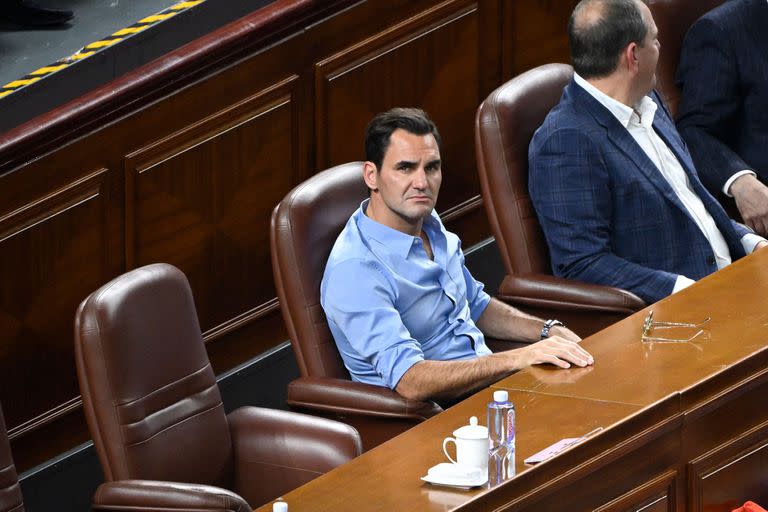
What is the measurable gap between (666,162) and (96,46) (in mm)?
1574

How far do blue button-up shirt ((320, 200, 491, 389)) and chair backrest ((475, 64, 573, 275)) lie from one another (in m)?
0.28

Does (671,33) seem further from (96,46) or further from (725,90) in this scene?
(96,46)

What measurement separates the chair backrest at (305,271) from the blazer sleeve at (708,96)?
142 centimetres

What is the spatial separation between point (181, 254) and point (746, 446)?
1.70 m

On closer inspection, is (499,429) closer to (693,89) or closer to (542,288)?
(542,288)

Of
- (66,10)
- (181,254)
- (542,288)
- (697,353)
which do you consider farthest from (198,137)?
(697,353)

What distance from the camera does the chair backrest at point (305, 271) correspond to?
136 inches

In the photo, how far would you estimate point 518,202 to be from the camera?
3.93 m

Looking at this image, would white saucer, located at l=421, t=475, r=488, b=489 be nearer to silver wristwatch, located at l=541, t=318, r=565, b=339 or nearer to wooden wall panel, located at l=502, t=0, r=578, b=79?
silver wristwatch, located at l=541, t=318, r=565, b=339

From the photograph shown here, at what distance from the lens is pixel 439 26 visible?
4.82 metres

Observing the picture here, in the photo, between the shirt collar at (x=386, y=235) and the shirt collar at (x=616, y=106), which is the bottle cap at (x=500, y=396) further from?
the shirt collar at (x=616, y=106)

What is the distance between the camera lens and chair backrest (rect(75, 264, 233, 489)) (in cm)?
305

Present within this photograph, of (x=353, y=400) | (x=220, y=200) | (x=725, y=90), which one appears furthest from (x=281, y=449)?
(x=725, y=90)

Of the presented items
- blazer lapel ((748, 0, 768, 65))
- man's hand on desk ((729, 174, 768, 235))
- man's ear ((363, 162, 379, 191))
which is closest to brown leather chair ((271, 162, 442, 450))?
man's ear ((363, 162, 379, 191))
